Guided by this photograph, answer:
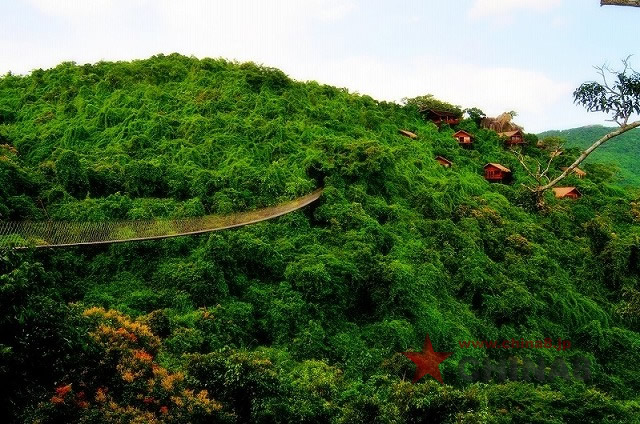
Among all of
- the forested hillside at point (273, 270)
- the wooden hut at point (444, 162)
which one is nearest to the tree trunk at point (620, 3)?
the forested hillside at point (273, 270)

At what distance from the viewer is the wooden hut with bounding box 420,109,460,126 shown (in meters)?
30.7

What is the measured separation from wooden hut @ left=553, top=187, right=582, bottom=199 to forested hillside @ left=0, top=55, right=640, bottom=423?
739 millimetres

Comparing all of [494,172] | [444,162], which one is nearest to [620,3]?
[444,162]

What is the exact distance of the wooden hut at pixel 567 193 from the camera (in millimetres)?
25156

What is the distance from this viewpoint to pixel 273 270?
48.1 ft

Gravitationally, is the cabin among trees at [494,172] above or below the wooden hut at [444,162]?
below

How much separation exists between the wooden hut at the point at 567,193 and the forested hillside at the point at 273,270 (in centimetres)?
74

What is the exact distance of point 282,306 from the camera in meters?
13.4

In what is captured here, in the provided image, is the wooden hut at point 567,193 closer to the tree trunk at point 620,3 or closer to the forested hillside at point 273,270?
the forested hillside at point 273,270

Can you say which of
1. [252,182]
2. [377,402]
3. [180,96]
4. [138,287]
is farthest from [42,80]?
[377,402]

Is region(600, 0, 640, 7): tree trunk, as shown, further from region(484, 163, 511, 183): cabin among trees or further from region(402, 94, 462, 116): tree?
region(402, 94, 462, 116): tree

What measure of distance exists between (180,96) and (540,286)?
1508 cm

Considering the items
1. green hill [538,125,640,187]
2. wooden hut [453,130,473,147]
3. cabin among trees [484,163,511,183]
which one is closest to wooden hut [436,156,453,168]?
cabin among trees [484,163,511,183]

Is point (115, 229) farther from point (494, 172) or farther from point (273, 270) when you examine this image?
point (494, 172)
